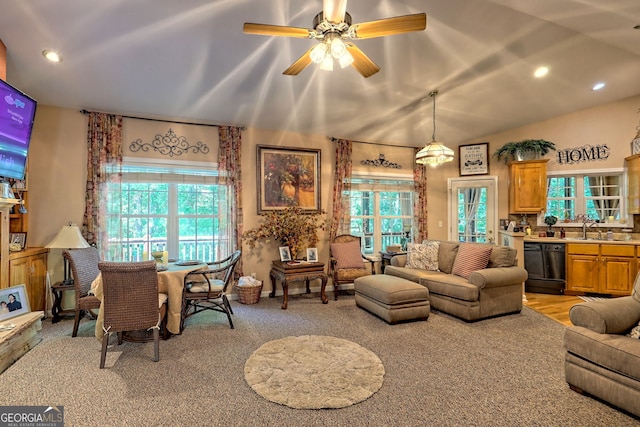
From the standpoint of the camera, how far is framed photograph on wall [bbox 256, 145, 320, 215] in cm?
510

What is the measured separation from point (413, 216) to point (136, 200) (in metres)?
4.93

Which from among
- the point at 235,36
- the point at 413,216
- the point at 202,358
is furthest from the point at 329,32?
the point at 413,216

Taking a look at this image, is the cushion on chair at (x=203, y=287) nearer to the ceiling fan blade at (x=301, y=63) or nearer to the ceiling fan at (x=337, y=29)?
the ceiling fan blade at (x=301, y=63)

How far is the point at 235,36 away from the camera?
3121mm

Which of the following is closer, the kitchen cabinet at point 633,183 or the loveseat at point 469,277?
the loveseat at point 469,277

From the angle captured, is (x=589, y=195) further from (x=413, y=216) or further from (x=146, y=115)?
(x=146, y=115)

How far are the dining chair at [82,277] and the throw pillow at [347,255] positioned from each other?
3.27 m

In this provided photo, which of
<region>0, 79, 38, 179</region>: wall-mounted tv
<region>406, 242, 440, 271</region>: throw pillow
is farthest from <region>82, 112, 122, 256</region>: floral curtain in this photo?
<region>406, 242, 440, 271</region>: throw pillow

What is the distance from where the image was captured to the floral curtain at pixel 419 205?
6.26m

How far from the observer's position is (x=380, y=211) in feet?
20.3

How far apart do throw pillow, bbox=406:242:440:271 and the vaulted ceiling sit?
7.12ft

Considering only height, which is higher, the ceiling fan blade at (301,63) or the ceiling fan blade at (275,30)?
the ceiling fan blade at (275,30)

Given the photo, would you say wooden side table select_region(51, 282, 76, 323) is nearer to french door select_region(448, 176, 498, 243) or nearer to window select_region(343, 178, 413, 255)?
window select_region(343, 178, 413, 255)

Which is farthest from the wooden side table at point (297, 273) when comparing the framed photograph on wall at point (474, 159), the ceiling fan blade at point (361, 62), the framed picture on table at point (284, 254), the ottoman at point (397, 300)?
the framed photograph on wall at point (474, 159)
